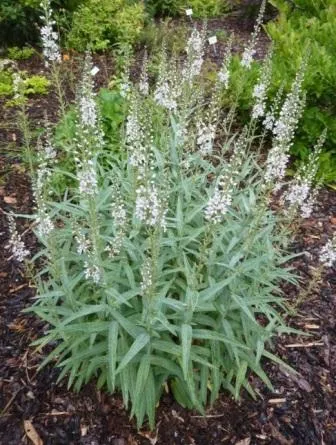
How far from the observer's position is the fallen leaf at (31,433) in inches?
123

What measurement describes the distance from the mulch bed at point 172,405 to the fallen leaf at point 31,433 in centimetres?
2

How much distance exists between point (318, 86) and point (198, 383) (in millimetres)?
3858

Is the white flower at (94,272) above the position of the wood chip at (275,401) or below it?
above

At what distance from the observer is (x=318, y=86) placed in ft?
18.3

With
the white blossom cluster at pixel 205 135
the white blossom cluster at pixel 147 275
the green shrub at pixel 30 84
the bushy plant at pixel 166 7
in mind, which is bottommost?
the green shrub at pixel 30 84

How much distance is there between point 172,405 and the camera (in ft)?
10.9

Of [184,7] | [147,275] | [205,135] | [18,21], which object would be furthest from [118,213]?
[184,7]

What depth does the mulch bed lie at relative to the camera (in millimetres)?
3184

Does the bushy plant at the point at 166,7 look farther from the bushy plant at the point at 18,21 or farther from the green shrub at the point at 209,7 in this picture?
the bushy plant at the point at 18,21

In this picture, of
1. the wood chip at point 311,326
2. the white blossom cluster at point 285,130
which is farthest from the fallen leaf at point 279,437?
the white blossom cluster at point 285,130

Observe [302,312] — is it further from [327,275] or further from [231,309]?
[231,309]

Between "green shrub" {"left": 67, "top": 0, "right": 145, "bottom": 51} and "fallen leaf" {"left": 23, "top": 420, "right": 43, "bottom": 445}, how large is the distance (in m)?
6.38

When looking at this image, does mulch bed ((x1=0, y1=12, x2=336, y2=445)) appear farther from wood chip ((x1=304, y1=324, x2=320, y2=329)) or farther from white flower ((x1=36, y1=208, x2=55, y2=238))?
white flower ((x1=36, y1=208, x2=55, y2=238))

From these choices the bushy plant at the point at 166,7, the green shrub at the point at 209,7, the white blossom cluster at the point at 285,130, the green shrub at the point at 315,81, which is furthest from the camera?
the green shrub at the point at 209,7
